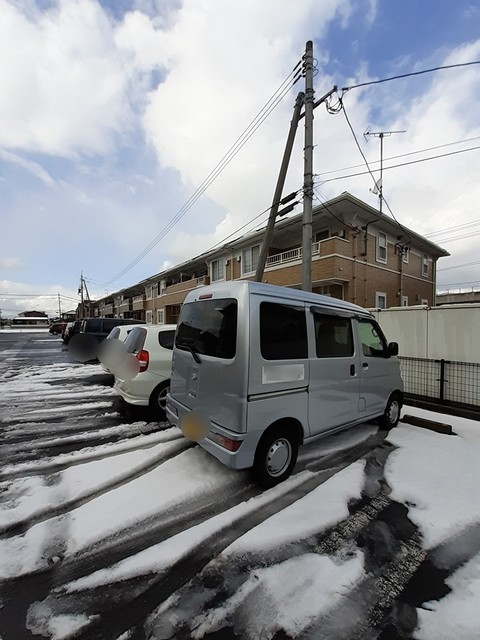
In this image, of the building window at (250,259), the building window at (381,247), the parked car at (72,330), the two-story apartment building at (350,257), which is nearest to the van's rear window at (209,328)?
the two-story apartment building at (350,257)

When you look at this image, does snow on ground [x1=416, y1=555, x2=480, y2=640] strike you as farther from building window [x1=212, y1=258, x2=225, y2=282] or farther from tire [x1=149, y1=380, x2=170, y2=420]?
building window [x1=212, y1=258, x2=225, y2=282]

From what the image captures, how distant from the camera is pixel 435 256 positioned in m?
19.0

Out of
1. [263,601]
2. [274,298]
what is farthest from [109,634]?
[274,298]

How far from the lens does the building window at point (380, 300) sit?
1405 centimetres

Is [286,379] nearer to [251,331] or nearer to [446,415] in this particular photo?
[251,331]

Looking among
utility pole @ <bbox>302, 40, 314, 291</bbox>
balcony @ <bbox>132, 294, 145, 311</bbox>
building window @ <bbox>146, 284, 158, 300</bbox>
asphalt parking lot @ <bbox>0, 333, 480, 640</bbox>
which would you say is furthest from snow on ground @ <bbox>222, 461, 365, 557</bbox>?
balcony @ <bbox>132, 294, 145, 311</bbox>

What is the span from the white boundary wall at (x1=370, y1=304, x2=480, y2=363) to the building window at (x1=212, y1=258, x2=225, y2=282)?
13290mm

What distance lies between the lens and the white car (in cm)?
494

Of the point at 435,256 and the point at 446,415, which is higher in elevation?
the point at 435,256

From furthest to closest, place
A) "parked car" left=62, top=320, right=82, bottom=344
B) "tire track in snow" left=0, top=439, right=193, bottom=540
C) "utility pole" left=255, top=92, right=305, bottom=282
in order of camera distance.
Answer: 1. "parked car" left=62, top=320, right=82, bottom=344
2. "utility pole" left=255, top=92, right=305, bottom=282
3. "tire track in snow" left=0, top=439, right=193, bottom=540

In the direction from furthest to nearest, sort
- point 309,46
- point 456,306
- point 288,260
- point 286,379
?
point 288,260 → point 309,46 → point 456,306 → point 286,379

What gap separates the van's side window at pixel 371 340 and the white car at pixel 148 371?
302cm

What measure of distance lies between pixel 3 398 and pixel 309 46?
10.7 m

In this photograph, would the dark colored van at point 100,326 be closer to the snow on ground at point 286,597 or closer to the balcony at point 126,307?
the snow on ground at point 286,597
